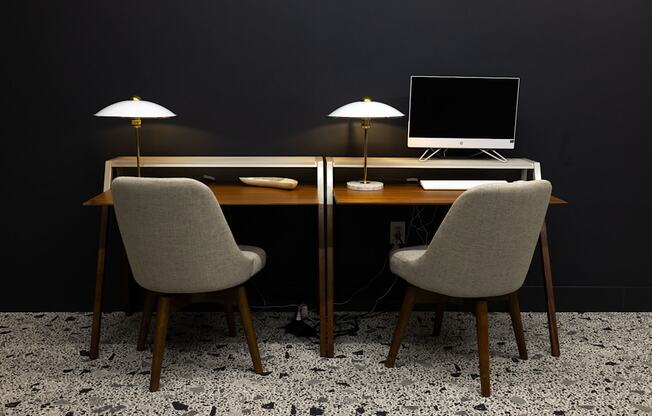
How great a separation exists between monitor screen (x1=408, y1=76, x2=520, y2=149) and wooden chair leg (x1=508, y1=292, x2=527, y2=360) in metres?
0.76

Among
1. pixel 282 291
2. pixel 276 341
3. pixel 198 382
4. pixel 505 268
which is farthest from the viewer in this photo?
pixel 282 291

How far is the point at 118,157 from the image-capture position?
2.63 metres

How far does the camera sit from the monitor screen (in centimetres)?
249

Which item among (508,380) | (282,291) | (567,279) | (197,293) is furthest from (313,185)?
(567,279)

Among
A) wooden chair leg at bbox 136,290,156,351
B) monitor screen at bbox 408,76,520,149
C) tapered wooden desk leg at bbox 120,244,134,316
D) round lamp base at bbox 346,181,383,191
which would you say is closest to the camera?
wooden chair leg at bbox 136,290,156,351

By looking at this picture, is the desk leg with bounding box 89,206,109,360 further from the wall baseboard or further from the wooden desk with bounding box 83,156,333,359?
the wall baseboard

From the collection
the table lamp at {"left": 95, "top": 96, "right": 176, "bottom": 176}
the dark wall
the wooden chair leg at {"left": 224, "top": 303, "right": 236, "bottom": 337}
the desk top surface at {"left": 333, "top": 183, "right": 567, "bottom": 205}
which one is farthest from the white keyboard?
the table lamp at {"left": 95, "top": 96, "right": 176, "bottom": 176}

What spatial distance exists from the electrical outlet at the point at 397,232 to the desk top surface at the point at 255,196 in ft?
1.57

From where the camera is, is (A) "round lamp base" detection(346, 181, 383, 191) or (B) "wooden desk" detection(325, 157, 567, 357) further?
(A) "round lamp base" detection(346, 181, 383, 191)

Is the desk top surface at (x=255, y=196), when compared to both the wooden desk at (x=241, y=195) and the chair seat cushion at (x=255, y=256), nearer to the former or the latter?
the wooden desk at (x=241, y=195)

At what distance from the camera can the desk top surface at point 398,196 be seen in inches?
84.3

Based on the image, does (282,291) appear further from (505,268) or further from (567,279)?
(567,279)

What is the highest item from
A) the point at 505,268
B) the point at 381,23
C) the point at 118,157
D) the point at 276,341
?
the point at 381,23

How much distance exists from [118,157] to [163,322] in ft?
3.26
